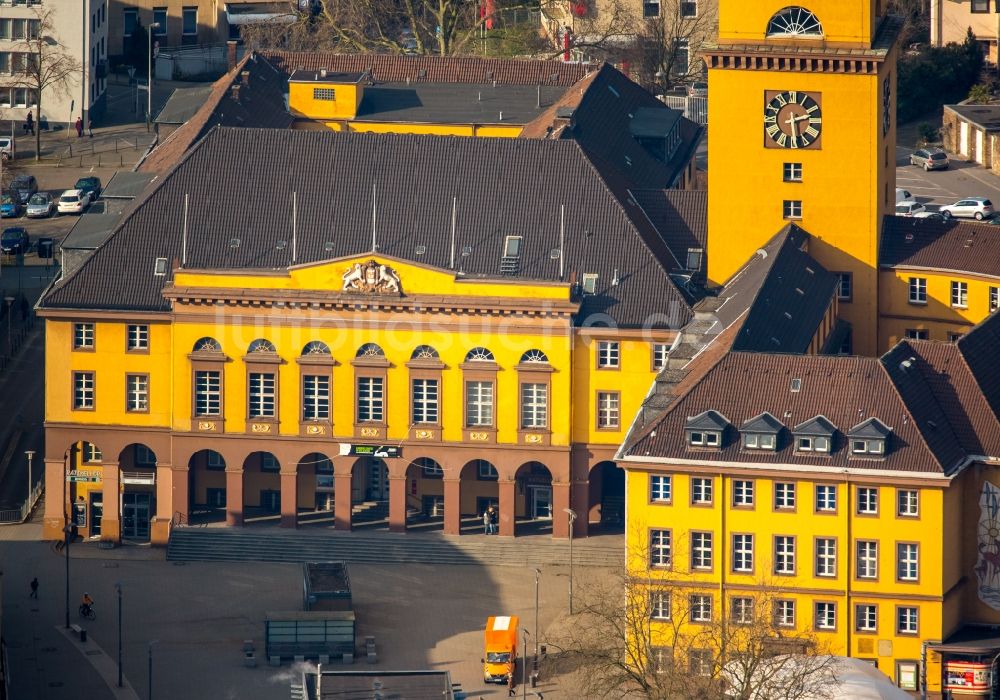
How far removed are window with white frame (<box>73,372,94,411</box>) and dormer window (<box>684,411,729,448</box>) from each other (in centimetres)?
3651

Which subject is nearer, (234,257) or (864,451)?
(864,451)

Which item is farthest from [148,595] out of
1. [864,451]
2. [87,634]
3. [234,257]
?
[864,451]

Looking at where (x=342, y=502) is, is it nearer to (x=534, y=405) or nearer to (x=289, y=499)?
(x=289, y=499)

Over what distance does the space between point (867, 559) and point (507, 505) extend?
26286 millimetres

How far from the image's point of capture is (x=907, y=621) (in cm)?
17175

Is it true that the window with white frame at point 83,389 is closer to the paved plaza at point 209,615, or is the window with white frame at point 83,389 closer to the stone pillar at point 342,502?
the paved plaza at point 209,615

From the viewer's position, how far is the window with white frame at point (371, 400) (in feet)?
631

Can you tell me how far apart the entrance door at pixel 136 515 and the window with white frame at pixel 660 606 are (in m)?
34.2

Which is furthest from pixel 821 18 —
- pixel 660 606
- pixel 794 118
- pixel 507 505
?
pixel 660 606

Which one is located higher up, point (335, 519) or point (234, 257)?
point (234, 257)

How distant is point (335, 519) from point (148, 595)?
40.6 ft

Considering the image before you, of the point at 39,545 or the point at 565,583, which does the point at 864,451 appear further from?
the point at 39,545

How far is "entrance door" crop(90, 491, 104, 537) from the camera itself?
195375mm

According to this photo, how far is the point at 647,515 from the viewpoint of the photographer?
174 metres
